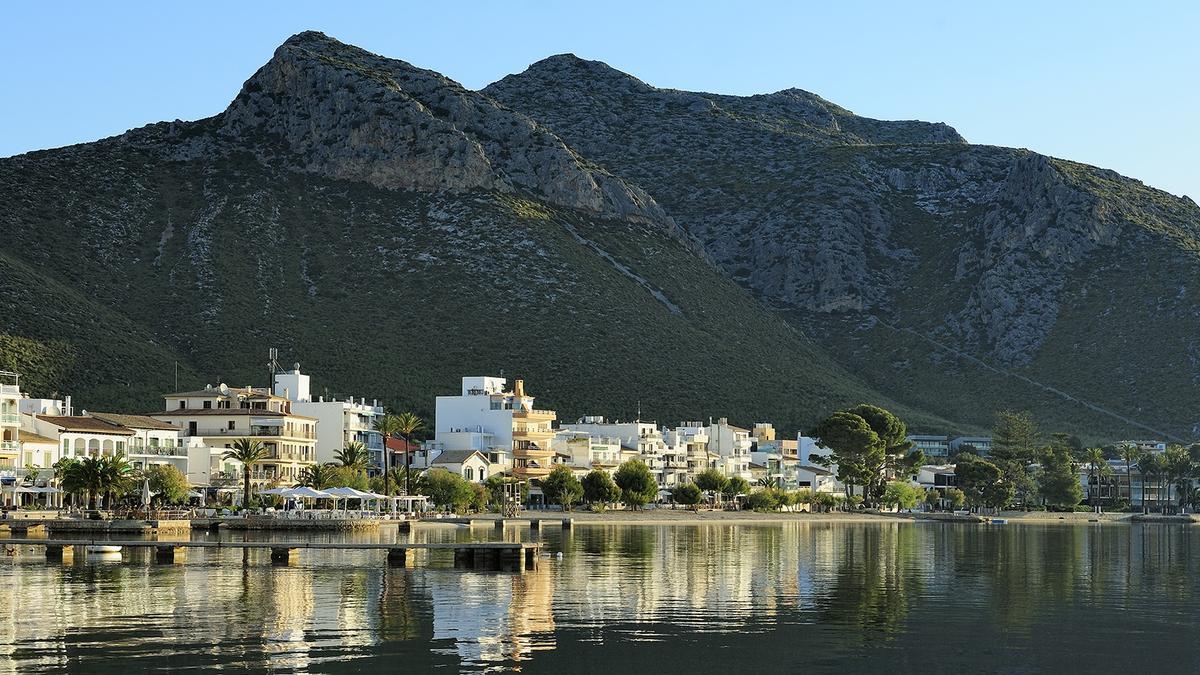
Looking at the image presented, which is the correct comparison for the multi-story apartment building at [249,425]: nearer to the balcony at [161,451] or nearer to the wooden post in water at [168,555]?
the balcony at [161,451]

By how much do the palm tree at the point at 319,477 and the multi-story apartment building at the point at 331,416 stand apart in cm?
1154

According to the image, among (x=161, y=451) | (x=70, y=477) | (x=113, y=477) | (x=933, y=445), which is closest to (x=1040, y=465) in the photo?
(x=933, y=445)

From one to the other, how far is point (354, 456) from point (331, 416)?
42.0 ft

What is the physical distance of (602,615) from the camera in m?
47.9

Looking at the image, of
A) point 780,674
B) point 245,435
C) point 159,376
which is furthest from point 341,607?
point 159,376

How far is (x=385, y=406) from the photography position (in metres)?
155

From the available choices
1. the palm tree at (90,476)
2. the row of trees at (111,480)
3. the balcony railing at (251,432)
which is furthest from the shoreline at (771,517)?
the palm tree at (90,476)

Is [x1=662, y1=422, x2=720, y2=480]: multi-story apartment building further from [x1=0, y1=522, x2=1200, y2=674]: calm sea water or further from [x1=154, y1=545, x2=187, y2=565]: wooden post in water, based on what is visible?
[x1=154, y1=545, x2=187, y2=565]: wooden post in water

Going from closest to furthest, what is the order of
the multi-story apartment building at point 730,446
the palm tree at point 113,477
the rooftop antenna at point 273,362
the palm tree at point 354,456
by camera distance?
the palm tree at point 113,477 < the palm tree at point 354,456 < the rooftop antenna at point 273,362 < the multi-story apartment building at point 730,446

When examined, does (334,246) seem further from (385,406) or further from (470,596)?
(470,596)

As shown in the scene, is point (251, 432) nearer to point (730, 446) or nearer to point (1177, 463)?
point (730, 446)

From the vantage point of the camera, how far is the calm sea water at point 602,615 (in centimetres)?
3869

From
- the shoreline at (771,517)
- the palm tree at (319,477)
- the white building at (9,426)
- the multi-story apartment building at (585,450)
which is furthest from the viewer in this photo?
the multi-story apartment building at (585,450)

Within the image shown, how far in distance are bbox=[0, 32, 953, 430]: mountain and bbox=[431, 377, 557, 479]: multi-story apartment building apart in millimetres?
6396
